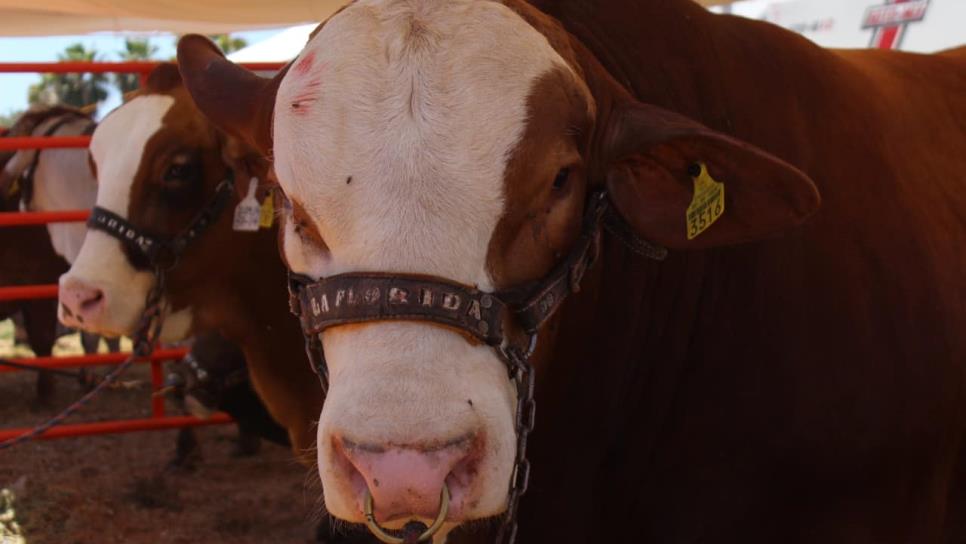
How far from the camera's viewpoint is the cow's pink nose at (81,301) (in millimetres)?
3750

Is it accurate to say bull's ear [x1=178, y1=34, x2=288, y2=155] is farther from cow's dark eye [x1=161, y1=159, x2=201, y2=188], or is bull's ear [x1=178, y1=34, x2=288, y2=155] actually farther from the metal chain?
cow's dark eye [x1=161, y1=159, x2=201, y2=188]

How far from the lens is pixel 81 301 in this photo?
376cm

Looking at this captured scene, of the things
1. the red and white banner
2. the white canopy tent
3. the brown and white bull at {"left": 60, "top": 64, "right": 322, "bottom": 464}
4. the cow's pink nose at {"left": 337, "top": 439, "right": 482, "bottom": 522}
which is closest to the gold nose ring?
the cow's pink nose at {"left": 337, "top": 439, "right": 482, "bottom": 522}

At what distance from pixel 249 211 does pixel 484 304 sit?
238cm

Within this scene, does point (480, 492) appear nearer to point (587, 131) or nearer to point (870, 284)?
point (587, 131)

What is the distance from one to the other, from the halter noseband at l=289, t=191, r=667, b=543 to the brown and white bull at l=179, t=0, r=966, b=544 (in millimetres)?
27

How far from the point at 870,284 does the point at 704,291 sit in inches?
14.6

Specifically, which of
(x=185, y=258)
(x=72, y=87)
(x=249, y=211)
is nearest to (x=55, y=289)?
(x=185, y=258)

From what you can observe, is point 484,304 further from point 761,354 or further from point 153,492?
point 153,492

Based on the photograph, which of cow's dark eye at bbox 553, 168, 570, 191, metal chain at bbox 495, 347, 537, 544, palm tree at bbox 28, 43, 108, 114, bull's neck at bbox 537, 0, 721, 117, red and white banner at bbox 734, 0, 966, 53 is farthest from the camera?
palm tree at bbox 28, 43, 108, 114

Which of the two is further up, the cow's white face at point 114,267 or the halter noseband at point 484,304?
the halter noseband at point 484,304

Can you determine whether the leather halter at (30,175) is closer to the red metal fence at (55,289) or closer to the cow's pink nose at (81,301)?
the red metal fence at (55,289)

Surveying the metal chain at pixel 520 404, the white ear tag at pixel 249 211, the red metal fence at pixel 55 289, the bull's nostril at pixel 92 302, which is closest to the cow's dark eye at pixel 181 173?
the white ear tag at pixel 249 211

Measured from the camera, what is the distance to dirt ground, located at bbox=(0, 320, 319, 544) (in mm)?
4668
